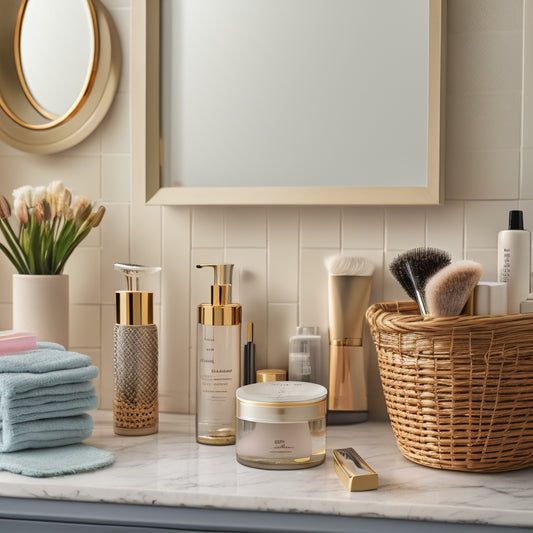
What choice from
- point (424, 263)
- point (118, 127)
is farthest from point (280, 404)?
point (118, 127)

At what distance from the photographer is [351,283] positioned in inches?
42.2

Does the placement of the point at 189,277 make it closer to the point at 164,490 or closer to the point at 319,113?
the point at 319,113

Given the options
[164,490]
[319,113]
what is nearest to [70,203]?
[319,113]

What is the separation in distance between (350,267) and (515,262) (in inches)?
9.9

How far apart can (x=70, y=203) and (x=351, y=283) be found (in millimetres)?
450

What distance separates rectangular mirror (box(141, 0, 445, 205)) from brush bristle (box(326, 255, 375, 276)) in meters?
0.09

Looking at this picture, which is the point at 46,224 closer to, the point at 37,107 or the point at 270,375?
the point at 37,107

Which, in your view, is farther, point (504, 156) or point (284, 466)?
point (504, 156)

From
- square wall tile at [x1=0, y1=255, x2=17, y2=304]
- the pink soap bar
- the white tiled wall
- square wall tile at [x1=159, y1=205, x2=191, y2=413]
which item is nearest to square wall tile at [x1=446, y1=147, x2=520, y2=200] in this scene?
the white tiled wall

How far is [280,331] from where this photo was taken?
1131mm

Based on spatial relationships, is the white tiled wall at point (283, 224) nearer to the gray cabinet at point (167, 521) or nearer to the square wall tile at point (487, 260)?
the square wall tile at point (487, 260)

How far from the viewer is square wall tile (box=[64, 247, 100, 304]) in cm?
119

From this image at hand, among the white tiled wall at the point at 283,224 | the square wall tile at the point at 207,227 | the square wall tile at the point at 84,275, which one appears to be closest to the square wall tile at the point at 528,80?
the white tiled wall at the point at 283,224

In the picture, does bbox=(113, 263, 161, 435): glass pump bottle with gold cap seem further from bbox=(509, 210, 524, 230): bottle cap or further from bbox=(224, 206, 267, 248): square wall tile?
bbox=(509, 210, 524, 230): bottle cap
